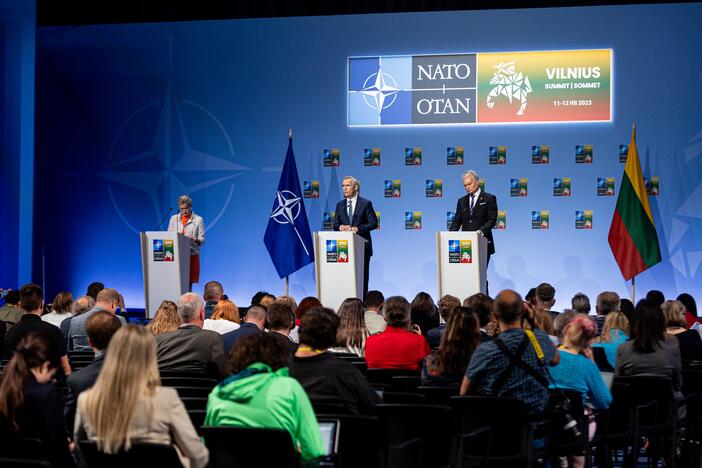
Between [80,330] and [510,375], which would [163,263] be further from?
[510,375]

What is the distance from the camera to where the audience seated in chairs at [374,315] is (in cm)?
740

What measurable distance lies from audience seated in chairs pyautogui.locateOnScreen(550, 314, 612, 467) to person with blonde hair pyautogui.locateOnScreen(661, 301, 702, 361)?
2.13m

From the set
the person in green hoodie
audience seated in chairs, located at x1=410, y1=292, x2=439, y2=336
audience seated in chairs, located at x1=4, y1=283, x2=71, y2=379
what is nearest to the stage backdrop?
audience seated in chairs, located at x1=410, y1=292, x2=439, y2=336

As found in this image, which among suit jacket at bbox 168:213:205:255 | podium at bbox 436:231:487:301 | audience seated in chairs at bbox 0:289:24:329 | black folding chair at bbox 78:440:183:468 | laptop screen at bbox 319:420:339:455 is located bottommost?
laptop screen at bbox 319:420:339:455

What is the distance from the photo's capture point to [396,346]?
226 inches

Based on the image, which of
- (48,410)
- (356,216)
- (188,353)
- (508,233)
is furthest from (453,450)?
(508,233)

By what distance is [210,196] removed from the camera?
13.1 metres

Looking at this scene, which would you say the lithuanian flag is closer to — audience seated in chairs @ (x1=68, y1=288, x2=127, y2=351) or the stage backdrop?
the stage backdrop

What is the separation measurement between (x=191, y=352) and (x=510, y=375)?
7.47 ft

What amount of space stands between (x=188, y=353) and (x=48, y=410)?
2208 millimetres

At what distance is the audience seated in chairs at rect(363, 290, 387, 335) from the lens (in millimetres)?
7402

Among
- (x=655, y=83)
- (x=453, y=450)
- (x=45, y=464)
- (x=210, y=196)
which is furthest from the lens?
(x=210, y=196)

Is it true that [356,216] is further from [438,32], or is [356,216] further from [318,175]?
[438,32]

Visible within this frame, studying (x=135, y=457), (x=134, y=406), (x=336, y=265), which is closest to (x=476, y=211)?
(x=336, y=265)
